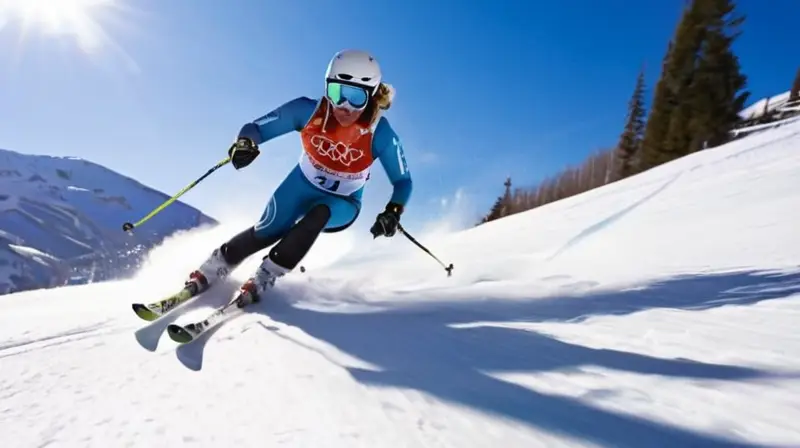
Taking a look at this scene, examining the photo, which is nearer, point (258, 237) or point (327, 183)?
point (258, 237)

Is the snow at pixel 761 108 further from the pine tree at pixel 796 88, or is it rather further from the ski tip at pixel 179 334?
the ski tip at pixel 179 334

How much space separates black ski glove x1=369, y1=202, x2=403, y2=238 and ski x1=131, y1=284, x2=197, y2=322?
5.00ft

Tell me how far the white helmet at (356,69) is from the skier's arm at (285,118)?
0.37 meters

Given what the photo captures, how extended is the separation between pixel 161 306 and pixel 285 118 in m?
2.01

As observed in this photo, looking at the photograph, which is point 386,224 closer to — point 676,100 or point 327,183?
point 327,183

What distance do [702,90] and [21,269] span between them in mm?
170439

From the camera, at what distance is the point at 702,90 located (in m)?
24.9

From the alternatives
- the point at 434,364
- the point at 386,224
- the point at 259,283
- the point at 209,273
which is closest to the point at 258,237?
the point at 209,273

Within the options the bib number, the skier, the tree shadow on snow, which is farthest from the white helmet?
the tree shadow on snow

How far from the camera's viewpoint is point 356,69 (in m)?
3.97

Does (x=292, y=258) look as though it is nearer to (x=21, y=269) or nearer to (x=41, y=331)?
(x=41, y=331)

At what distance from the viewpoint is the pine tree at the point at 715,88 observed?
24422mm

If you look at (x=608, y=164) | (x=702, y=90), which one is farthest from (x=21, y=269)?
(x=702, y=90)

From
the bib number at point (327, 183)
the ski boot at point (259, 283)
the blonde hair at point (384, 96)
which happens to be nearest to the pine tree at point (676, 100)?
the blonde hair at point (384, 96)
